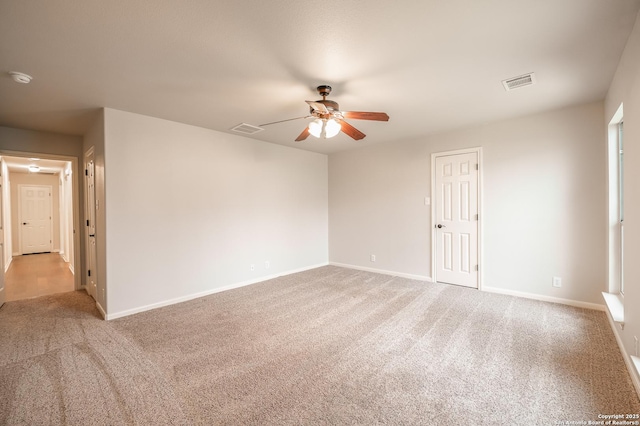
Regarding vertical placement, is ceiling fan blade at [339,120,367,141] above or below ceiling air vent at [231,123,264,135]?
below

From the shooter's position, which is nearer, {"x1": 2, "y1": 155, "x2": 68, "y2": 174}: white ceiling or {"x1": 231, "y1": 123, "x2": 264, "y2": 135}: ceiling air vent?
{"x1": 231, "y1": 123, "x2": 264, "y2": 135}: ceiling air vent

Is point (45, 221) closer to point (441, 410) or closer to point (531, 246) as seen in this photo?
point (441, 410)

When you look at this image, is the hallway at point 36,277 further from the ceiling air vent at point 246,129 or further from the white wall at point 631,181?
the white wall at point 631,181

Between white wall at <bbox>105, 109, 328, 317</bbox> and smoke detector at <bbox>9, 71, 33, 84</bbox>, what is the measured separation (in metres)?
0.79

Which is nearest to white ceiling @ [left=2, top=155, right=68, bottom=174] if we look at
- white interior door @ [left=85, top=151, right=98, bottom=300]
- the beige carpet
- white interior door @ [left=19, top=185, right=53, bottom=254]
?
white interior door @ [left=19, top=185, right=53, bottom=254]

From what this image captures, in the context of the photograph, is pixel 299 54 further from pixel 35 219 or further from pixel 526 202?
pixel 35 219

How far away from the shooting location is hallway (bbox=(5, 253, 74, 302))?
14.2 ft

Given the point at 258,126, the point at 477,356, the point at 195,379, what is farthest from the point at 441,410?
the point at 258,126

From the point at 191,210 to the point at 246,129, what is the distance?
147 centimetres

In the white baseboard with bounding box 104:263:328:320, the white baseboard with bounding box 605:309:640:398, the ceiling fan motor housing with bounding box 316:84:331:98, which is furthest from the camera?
the white baseboard with bounding box 104:263:328:320

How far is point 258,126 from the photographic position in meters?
4.04

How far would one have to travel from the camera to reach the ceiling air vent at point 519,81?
2.55m

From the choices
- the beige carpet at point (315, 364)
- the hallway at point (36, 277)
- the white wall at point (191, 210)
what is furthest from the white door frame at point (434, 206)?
the hallway at point (36, 277)

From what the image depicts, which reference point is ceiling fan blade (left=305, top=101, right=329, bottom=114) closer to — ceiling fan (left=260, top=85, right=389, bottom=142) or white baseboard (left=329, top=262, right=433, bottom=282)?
ceiling fan (left=260, top=85, right=389, bottom=142)
